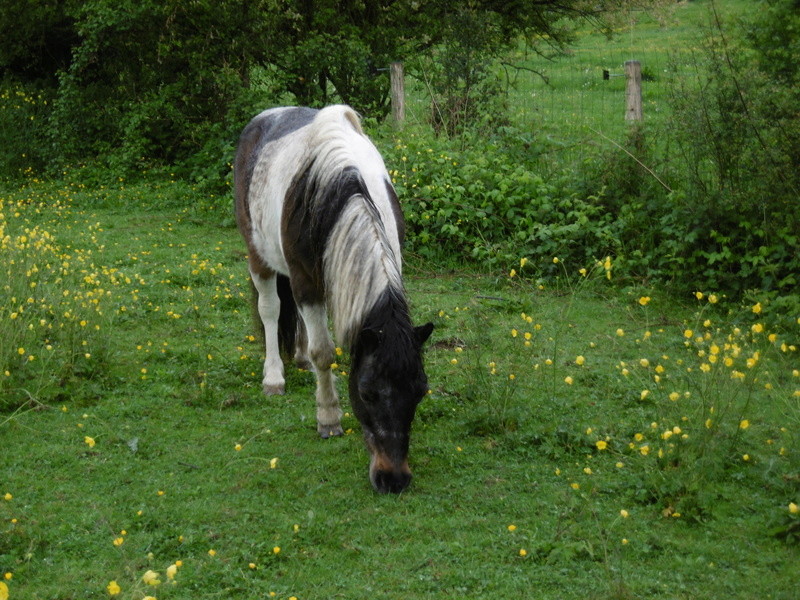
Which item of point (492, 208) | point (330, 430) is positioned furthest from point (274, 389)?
point (492, 208)

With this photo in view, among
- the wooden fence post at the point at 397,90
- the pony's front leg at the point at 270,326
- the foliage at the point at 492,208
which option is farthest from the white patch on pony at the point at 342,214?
the wooden fence post at the point at 397,90

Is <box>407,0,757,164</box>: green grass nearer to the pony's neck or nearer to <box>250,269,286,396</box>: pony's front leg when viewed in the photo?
<box>250,269,286,396</box>: pony's front leg

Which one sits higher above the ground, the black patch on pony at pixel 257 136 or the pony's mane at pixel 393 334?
the black patch on pony at pixel 257 136

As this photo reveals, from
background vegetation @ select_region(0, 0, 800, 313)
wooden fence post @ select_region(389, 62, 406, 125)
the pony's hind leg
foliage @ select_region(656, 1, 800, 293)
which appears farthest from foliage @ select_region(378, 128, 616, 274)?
the pony's hind leg

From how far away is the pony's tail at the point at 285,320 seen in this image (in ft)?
21.3

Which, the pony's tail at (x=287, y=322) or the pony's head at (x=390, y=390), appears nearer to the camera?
the pony's head at (x=390, y=390)

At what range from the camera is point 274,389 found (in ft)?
20.2

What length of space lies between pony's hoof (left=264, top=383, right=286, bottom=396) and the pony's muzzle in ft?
5.82

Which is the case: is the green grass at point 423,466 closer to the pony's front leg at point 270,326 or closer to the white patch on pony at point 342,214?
the pony's front leg at point 270,326

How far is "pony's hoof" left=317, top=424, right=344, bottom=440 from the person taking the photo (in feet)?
17.8

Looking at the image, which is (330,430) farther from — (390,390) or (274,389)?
(390,390)

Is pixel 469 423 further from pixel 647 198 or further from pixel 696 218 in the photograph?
pixel 647 198

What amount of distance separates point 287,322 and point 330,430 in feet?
4.40

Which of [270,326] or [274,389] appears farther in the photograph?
[270,326]
